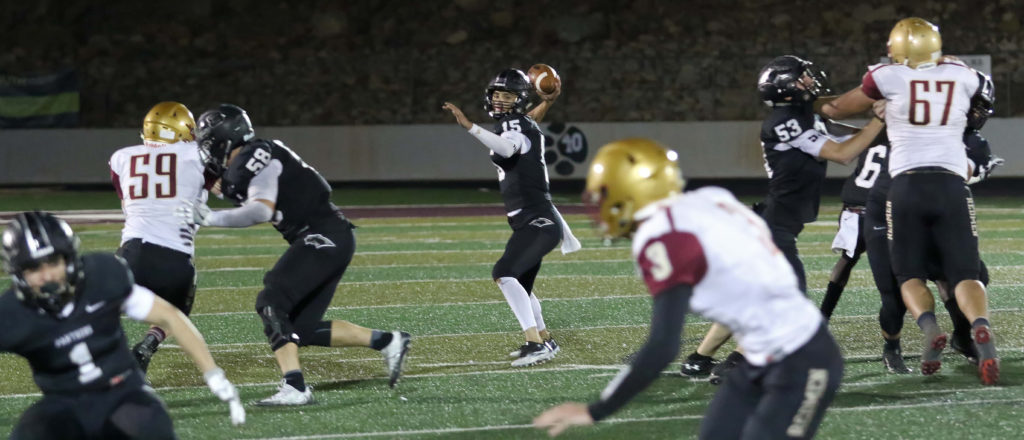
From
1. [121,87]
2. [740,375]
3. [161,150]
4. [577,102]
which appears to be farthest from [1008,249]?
[121,87]

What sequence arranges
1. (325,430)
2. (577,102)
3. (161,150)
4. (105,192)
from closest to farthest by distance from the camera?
(325,430) < (161,150) < (105,192) < (577,102)

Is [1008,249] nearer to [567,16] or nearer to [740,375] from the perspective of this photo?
[740,375]

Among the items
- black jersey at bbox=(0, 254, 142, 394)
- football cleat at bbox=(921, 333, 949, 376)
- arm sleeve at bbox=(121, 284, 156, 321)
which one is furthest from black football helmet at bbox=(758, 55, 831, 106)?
black jersey at bbox=(0, 254, 142, 394)

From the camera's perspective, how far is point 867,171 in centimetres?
661

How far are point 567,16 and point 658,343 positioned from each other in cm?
2374

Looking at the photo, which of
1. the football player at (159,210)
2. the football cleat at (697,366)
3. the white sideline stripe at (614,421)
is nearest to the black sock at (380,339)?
the white sideline stripe at (614,421)

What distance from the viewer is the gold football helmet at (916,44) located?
18.6 feet

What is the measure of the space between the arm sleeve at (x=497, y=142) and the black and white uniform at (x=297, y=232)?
995mm

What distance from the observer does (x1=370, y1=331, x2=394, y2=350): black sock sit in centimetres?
606

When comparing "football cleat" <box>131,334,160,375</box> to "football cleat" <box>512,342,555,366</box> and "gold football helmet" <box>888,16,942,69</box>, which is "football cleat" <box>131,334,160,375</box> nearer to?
"football cleat" <box>512,342,555,366</box>

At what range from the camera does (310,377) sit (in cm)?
648

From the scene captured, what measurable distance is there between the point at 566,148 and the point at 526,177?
14.3 m

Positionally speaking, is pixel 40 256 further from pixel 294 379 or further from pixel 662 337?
pixel 294 379

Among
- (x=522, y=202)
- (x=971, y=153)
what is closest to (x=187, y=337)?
(x=522, y=202)
